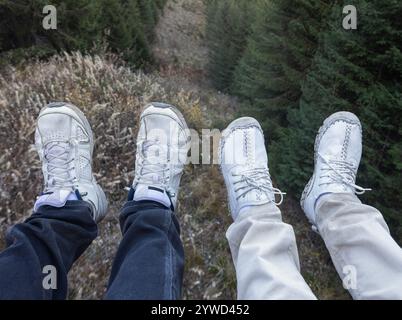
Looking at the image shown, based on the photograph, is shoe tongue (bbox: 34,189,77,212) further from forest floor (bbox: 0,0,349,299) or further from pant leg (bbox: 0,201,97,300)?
forest floor (bbox: 0,0,349,299)

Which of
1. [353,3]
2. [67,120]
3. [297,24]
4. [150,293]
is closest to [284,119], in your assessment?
[297,24]

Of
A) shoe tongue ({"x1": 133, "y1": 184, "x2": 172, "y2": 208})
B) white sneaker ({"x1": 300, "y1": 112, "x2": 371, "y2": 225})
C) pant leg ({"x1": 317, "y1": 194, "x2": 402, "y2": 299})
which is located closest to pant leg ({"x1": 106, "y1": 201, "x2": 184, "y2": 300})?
shoe tongue ({"x1": 133, "y1": 184, "x2": 172, "y2": 208})

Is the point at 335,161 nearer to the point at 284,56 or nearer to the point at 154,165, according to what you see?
the point at 154,165

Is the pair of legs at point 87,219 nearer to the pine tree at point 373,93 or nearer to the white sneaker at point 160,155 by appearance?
the white sneaker at point 160,155

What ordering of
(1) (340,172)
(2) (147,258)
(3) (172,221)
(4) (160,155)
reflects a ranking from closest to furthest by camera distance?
(2) (147,258) → (3) (172,221) → (1) (340,172) → (4) (160,155)

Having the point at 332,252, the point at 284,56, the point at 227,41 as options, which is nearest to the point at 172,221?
the point at 332,252
